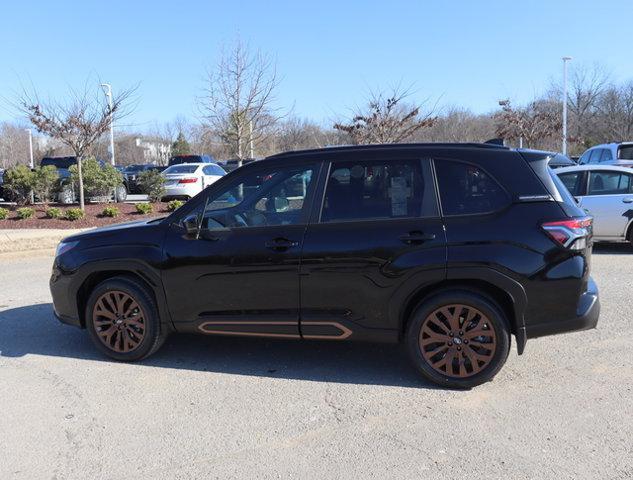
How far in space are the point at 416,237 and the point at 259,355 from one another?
1866mm

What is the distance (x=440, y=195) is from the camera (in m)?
4.28

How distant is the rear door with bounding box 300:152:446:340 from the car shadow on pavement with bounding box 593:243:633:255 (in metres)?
7.14

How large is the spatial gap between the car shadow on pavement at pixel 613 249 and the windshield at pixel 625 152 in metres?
4.52

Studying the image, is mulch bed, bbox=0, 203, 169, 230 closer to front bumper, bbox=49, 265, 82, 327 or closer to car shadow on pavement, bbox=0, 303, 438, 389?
car shadow on pavement, bbox=0, 303, 438, 389

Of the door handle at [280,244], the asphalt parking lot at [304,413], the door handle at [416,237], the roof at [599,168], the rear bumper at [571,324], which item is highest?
the roof at [599,168]

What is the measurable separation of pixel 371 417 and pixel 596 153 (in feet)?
47.9

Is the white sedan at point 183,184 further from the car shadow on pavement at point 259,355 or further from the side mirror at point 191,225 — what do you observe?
the side mirror at point 191,225

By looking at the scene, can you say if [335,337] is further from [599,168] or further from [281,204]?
[599,168]

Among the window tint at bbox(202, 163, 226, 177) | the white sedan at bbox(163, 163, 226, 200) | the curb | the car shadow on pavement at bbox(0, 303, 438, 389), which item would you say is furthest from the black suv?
the window tint at bbox(202, 163, 226, 177)

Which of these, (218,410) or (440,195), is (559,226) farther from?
(218,410)

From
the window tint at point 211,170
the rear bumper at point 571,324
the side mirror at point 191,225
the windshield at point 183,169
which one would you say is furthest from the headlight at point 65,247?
the window tint at point 211,170

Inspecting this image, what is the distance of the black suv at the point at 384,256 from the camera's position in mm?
4125

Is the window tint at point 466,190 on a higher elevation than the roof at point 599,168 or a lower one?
lower

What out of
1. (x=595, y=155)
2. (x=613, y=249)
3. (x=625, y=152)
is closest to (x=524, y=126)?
(x=595, y=155)
